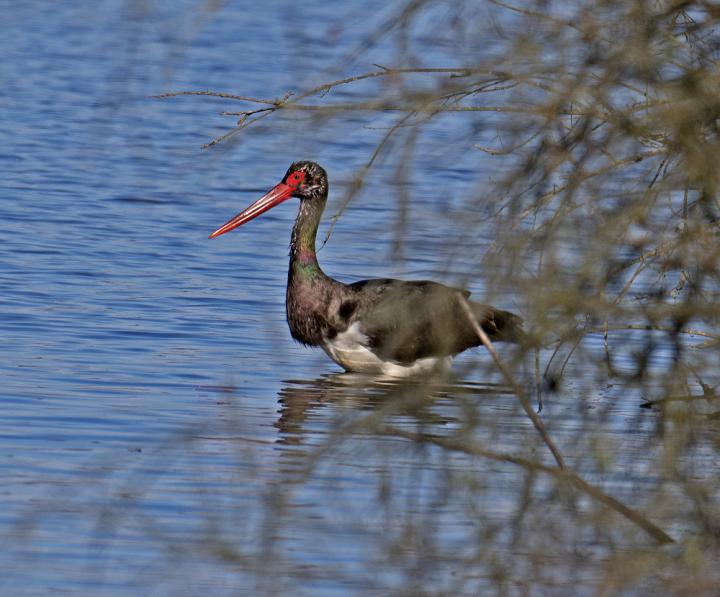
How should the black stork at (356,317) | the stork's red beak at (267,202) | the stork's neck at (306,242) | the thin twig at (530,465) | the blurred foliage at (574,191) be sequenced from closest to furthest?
the blurred foliage at (574,191) → the thin twig at (530,465) → the black stork at (356,317) → the stork's neck at (306,242) → the stork's red beak at (267,202)

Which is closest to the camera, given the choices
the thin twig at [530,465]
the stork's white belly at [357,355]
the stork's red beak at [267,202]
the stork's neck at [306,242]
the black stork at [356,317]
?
the thin twig at [530,465]

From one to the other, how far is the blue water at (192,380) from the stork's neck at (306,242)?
45cm

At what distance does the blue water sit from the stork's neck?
0.45m

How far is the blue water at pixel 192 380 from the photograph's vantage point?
16.6 ft

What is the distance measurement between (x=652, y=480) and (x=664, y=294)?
1.20 m

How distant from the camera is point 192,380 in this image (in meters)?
8.59

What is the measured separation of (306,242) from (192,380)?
5.57 ft

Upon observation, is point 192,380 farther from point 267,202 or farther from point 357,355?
point 267,202

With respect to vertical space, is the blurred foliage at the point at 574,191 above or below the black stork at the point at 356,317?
above

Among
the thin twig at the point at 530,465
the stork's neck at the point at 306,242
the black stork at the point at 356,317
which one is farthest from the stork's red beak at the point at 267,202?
the thin twig at the point at 530,465

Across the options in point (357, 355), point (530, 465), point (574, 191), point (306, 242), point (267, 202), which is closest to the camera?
point (530, 465)

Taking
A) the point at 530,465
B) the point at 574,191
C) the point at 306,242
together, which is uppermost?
the point at 574,191

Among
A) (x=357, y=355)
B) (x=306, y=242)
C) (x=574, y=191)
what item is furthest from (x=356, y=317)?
(x=574, y=191)

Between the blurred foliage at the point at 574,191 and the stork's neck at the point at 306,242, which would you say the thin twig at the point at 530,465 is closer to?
the blurred foliage at the point at 574,191
